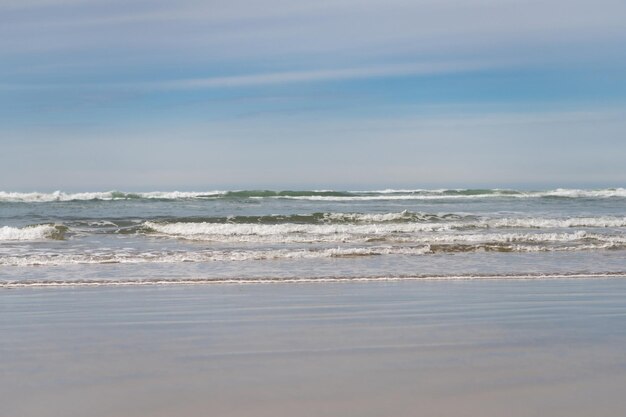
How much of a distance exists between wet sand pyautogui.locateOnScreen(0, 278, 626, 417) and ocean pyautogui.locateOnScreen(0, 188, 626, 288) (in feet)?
7.47

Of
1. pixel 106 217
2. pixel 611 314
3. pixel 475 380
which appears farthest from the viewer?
pixel 106 217

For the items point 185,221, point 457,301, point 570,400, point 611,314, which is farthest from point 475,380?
point 185,221

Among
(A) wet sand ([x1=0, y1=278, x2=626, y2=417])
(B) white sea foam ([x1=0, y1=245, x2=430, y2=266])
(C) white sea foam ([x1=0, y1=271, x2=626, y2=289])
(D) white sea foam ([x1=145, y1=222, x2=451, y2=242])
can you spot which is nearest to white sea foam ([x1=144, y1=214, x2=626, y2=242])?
(D) white sea foam ([x1=145, y1=222, x2=451, y2=242])

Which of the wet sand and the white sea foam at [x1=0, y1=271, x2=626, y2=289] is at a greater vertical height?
the wet sand

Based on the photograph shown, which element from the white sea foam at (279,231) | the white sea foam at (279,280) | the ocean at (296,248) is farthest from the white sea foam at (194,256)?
the white sea foam at (279,231)

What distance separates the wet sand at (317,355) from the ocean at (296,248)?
228 cm

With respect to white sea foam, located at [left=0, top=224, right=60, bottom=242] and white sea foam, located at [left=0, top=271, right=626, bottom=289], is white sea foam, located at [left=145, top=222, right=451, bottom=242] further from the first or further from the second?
white sea foam, located at [left=0, top=271, right=626, bottom=289]

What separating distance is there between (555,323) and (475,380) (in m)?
2.08

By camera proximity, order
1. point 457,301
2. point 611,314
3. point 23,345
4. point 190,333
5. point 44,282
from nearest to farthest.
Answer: point 23,345
point 190,333
point 611,314
point 457,301
point 44,282

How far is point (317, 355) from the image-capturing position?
15.3 feet

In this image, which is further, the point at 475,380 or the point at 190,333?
the point at 190,333

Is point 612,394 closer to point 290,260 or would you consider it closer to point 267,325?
point 267,325

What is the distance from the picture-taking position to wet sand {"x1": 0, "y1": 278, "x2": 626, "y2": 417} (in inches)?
142

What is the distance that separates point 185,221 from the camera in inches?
864
